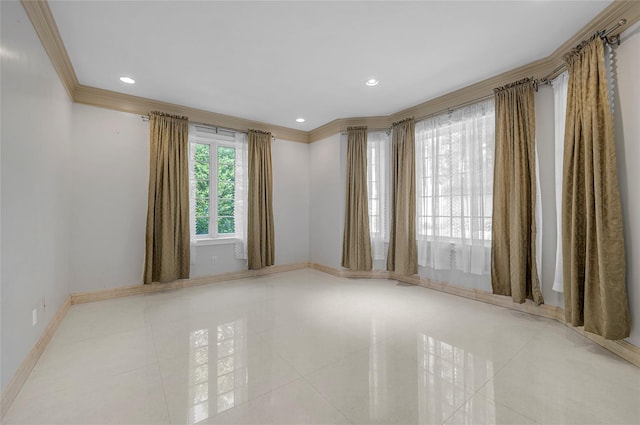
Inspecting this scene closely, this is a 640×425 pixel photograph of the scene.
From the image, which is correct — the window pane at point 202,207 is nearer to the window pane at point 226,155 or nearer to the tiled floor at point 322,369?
the window pane at point 226,155

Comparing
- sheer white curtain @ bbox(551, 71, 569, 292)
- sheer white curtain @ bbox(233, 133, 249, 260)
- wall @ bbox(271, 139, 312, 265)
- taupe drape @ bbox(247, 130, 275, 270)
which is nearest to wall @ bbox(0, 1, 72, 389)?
sheer white curtain @ bbox(233, 133, 249, 260)

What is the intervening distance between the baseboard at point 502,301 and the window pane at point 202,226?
6.91 feet

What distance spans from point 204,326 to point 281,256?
100 inches

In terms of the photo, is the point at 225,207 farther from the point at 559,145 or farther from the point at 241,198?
the point at 559,145

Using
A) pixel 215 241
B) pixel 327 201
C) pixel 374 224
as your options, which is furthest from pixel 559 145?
pixel 215 241

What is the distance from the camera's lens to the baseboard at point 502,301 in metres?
2.16

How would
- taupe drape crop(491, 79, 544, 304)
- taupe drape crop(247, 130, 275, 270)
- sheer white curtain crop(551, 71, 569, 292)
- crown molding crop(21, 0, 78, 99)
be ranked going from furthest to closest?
taupe drape crop(247, 130, 275, 270), taupe drape crop(491, 79, 544, 304), sheer white curtain crop(551, 71, 569, 292), crown molding crop(21, 0, 78, 99)

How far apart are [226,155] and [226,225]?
122cm

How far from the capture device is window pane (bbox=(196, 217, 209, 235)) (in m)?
4.53

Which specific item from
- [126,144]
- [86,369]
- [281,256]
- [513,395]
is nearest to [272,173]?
[281,256]

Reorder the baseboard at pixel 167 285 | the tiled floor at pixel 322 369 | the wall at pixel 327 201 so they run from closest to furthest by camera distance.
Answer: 1. the tiled floor at pixel 322 369
2. the baseboard at pixel 167 285
3. the wall at pixel 327 201

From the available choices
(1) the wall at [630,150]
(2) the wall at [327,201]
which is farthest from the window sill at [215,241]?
(1) the wall at [630,150]

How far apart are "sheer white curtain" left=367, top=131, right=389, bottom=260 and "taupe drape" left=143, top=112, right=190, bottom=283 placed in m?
2.92

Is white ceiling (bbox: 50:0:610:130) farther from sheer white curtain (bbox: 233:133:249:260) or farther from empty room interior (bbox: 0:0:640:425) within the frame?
sheer white curtain (bbox: 233:133:249:260)
